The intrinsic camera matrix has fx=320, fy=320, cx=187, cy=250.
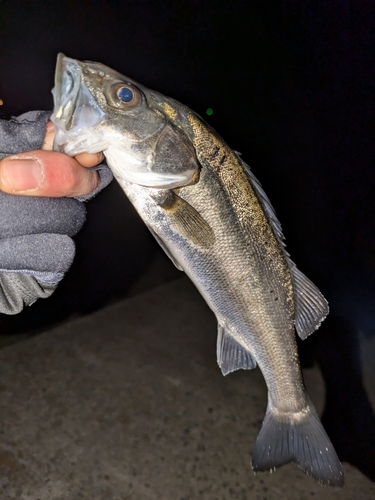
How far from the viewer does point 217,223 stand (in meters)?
1.05

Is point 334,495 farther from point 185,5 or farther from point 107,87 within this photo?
point 185,5

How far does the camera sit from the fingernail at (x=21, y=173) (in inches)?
33.3

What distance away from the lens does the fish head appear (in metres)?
0.83

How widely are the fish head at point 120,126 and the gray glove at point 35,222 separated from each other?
0.15 metres

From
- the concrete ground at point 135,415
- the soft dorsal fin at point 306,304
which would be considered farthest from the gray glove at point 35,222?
the concrete ground at point 135,415

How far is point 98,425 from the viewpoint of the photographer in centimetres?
218

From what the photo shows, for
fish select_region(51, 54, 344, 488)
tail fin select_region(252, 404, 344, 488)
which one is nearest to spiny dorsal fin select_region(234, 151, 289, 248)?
fish select_region(51, 54, 344, 488)

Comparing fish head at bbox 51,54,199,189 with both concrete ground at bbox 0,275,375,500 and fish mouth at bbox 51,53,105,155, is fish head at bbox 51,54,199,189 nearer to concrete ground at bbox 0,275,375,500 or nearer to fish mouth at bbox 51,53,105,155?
fish mouth at bbox 51,53,105,155

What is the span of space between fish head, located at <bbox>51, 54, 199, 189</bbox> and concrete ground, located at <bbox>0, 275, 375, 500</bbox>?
5.86 ft

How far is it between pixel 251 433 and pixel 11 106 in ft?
10.9

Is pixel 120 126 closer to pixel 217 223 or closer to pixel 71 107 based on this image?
pixel 71 107

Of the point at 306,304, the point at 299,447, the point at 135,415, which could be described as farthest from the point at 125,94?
the point at 135,415

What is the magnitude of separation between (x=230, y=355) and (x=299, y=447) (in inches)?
18.4

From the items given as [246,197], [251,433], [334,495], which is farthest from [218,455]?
[246,197]
